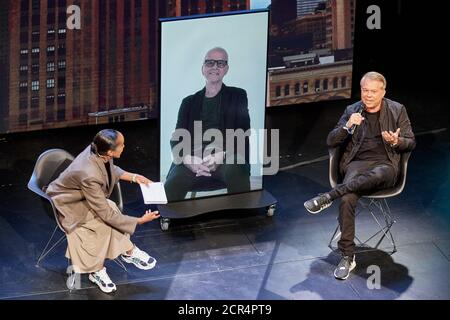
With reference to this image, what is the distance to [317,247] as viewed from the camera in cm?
652

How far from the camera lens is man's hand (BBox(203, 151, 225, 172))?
6645 millimetres

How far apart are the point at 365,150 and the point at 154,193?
1.47 metres

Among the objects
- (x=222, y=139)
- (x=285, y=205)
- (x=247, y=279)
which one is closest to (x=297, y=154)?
(x=285, y=205)

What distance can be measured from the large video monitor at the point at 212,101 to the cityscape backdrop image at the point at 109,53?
134 centimetres

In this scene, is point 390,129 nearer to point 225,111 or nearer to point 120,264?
point 225,111

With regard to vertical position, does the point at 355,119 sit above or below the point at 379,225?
above

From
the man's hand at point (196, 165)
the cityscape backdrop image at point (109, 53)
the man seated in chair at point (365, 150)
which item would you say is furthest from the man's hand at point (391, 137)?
the cityscape backdrop image at point (109, 53)

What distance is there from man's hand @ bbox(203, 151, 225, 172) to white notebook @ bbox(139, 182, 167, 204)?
49 cm

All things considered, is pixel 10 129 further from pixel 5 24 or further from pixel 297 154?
pixel 297 154

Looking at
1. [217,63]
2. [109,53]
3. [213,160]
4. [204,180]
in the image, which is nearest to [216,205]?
[204,180]

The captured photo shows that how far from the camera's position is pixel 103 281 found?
5949 mm

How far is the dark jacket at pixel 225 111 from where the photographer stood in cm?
643

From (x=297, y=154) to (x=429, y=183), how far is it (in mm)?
1183

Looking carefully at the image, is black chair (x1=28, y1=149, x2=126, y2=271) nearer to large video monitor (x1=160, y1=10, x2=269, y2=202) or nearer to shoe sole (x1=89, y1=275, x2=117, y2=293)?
shoe sole (x1=89, y1=275, x2=117, y2=293)
